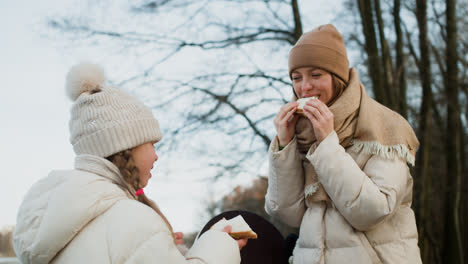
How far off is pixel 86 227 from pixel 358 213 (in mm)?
1278

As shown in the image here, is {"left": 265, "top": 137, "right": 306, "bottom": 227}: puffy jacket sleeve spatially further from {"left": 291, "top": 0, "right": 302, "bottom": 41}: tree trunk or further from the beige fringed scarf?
{"left": 291, "top": 0, "right": 302, "bottom": 41}: tree trunk

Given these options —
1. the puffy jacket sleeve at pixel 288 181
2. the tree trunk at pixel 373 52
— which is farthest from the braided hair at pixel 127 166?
the tree trunk at pixel 373 52

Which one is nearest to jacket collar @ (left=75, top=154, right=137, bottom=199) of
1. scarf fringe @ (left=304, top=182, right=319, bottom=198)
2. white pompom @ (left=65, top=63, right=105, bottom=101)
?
white pompom @ (left=65, top=63, right=105, bottom=101)

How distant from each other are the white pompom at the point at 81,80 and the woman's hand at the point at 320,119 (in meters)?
1.14

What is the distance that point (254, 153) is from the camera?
8.06 m

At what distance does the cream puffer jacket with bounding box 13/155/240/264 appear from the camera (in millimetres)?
1641

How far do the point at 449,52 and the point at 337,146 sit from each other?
6.28m

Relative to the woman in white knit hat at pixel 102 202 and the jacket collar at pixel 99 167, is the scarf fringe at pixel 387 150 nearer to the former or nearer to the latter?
the woman in white knit hat at pixel 102 202

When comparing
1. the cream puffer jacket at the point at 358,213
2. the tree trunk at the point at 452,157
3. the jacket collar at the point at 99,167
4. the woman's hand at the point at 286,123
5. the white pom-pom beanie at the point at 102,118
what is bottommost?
the tree trunk at the point at 452,157

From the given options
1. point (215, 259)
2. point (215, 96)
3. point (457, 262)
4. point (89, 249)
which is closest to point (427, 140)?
point (457, 262)

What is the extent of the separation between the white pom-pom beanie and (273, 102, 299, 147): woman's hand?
73 centimetres

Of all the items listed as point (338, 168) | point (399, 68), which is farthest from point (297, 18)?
point (338, 168)

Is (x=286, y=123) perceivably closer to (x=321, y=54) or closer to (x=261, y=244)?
(x=321, y=54)

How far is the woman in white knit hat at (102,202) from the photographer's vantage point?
165 centimetres
